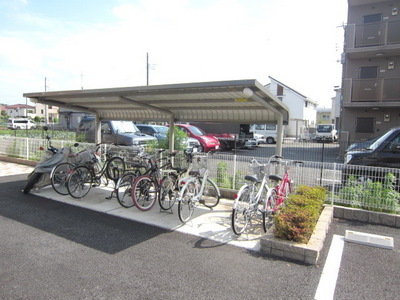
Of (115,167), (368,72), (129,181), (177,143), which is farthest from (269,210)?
(368,72)

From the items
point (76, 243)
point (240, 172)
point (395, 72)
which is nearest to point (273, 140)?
point (395, 72)

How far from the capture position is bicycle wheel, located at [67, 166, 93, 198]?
→ 5.98 meters

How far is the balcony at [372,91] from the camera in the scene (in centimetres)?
1431

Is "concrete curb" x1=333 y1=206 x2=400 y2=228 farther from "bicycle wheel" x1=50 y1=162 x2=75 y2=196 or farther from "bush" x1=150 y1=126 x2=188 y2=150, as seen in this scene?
"bicycle wheel" x1=50 y1=162 x2=75 y2=196

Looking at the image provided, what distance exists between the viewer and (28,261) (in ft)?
11.1

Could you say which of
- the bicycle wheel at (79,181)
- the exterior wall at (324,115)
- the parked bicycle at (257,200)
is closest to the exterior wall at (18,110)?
the exterior wall at (324,115)

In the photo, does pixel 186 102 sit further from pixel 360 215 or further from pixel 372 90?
pixel 372 90

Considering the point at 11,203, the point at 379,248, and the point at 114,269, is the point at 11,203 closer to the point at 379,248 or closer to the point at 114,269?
the point at 114,269

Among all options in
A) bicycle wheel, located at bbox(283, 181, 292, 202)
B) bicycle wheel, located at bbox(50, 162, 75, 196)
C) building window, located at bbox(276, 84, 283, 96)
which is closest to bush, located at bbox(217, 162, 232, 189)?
bicycle wheel, located at bbox(283, 181, 292, 202)

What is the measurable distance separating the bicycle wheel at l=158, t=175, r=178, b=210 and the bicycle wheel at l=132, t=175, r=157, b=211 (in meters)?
0.21

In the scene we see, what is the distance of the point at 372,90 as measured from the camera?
14781 millimetres

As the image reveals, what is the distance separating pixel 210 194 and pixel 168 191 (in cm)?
143

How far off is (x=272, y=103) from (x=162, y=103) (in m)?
2.63

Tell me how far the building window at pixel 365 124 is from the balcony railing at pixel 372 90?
1.79m
